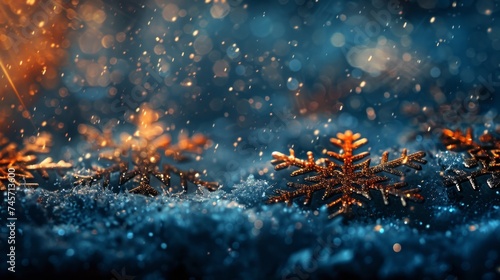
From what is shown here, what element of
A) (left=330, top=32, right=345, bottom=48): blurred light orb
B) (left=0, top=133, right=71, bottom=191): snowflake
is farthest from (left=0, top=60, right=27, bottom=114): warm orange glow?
(left=330, top=32, right=345, bottom=48): blurred light orb

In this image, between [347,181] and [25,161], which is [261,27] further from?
[25,161]

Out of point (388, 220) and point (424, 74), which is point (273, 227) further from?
point (424, 74)

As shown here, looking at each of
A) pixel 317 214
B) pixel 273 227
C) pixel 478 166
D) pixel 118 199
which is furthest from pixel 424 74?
pixel 118 199

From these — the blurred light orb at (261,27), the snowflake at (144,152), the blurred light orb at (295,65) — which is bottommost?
the snowflake at (144,152)

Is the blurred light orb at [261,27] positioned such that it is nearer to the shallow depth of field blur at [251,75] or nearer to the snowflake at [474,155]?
the shallow depth of field blur at [251,75]

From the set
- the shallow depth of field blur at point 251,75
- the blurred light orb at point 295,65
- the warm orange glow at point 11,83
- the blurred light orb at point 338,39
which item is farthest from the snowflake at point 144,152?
the blurred light orb at point 338,39

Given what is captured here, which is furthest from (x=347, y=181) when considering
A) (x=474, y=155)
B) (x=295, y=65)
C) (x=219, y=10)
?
(x=219, y=10)
